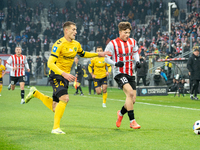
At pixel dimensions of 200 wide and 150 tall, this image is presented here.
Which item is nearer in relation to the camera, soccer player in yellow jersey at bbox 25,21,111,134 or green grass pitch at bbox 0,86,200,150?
green grass pitch at bbox 0,86,200,150

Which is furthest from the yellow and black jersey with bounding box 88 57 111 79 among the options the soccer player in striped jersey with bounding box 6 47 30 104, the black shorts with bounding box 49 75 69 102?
the black shorts with bounding box 49 75 69 102

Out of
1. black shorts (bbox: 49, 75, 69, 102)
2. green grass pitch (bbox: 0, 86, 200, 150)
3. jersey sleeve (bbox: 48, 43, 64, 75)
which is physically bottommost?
green grass pitch (bbox: 0, 86, 200, 150)

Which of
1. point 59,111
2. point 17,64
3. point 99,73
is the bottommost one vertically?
point 59,111

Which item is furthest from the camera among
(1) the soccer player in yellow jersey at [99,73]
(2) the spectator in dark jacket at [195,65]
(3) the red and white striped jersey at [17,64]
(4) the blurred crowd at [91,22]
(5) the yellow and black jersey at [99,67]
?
(4) the blurred crowd at [91,22]

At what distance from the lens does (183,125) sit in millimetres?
6730

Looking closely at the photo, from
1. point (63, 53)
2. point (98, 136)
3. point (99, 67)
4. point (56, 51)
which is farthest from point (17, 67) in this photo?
point (98, 136)

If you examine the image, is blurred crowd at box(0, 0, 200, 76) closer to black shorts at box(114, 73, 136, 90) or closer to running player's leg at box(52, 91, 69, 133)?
black shorts at box(114, 73, 136, 90)

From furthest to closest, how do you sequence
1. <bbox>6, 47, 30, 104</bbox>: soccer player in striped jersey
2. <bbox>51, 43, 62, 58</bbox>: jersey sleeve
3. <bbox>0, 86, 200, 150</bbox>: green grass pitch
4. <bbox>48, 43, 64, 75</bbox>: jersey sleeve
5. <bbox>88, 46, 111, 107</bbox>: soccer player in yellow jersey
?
<bbox>6, 47, 30, 104</bbox>: soccer player in striped jersey
<bbox>88, 46, 111, 107</bbox>: soccer player in yellow jersey
<bbox>51, 43, 62, 58</bbox>: jersey sleeve
<bbox>48, 43, 64, 75</bbox>: jersey sleeve
<bbox>0, 86, 200, 150</bbox>: green grass pitch

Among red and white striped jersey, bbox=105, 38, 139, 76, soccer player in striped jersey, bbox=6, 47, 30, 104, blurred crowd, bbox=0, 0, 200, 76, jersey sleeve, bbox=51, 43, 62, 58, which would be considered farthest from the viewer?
blurred crowd, bbox=0, 0, 200, 76

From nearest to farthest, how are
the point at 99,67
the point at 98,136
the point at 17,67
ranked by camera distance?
the point at 98,136 < the point at 99,67 < the point at 17,67

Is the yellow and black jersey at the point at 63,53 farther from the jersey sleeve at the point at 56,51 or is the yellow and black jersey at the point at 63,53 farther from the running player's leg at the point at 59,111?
the running player's leg at the point at 59,111

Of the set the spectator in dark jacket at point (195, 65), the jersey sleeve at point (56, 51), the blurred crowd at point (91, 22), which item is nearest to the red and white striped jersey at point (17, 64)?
the spectator in dark jacket at point (195, 65)

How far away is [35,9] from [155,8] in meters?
14.6

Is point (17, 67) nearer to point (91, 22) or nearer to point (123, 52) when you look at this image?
point (123, 52)
